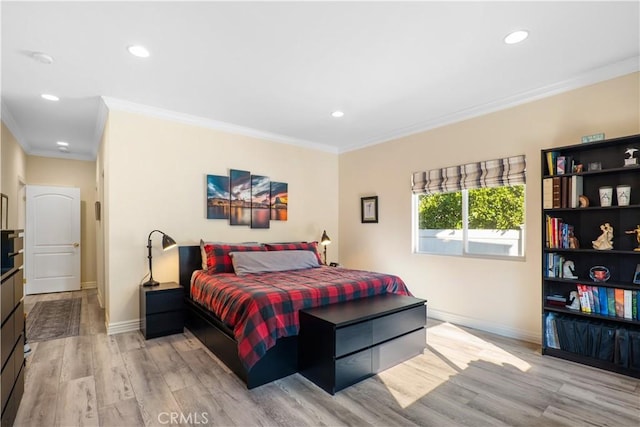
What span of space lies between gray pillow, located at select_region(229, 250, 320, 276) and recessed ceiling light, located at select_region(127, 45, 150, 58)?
217 centimetres

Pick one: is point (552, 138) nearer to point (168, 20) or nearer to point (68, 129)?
point (168, 20)

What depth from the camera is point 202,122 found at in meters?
4.26

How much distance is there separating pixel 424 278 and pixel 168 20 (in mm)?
3911

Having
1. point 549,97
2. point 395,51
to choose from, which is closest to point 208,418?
point 395,51

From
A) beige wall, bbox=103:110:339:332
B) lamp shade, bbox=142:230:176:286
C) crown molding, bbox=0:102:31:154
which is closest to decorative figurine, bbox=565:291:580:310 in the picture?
beige wall, bbox=103:110:339:332

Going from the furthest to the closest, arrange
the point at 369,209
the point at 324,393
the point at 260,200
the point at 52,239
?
1. the point at 52,239
2. the point at 369,209
3. the point at 260,200
4. the point at 324,393

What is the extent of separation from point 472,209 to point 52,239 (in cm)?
694

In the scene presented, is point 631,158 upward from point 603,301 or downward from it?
upward

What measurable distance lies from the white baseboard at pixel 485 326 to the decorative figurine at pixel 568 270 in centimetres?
72

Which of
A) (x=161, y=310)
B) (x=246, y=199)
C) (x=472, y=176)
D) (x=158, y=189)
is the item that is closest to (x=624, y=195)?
(x=472, y=176)

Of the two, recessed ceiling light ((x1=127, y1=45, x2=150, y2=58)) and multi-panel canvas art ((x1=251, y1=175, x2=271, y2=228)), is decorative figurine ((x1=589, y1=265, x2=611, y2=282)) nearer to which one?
multi-panel canvas art ((x1=251, y1=175, x2=271, y2=228))

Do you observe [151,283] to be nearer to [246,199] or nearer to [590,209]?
[246,199]

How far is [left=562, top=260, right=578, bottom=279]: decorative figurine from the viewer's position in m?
3.00

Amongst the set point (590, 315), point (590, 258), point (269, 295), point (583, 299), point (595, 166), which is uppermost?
point (595, 166)
